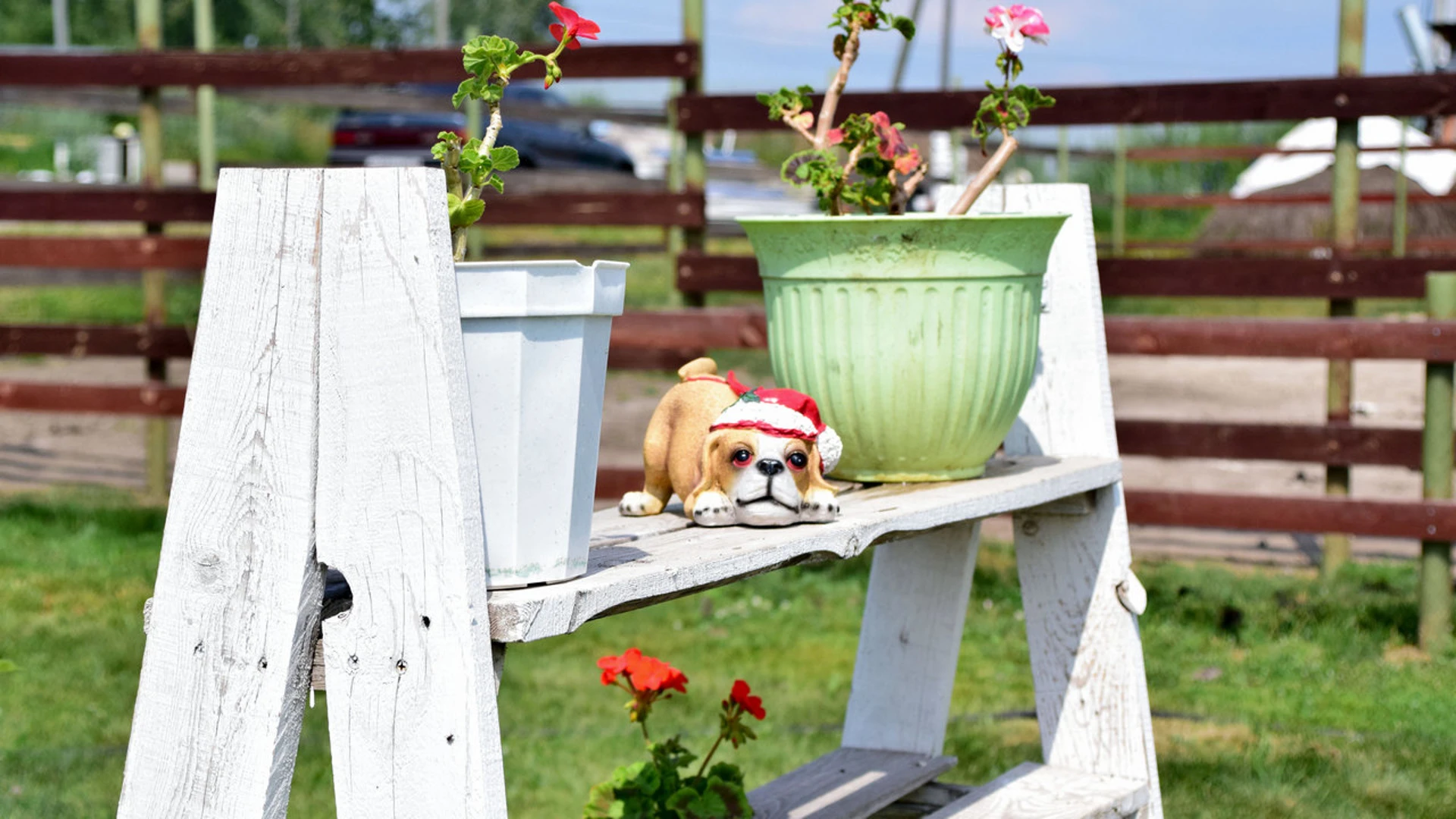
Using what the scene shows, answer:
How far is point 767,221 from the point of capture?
170 cm

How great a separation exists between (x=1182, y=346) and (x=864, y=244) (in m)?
2.25

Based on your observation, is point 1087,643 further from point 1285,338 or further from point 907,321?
point 1285,338

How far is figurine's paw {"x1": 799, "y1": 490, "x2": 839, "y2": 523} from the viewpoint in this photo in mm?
1426

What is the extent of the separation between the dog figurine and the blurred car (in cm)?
818

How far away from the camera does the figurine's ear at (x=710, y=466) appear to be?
144 centimetres

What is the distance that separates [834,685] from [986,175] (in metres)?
1.64

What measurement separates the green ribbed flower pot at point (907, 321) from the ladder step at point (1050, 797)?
0.45 metres

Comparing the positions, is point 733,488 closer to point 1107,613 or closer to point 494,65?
point 494,65

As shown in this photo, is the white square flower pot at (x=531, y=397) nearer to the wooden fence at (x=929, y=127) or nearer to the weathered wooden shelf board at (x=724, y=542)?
the weathered wooden shelf board at (x=724, y=542)

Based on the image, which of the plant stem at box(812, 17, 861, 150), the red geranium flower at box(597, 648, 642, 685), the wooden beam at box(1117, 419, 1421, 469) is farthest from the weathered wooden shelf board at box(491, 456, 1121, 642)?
the wooden beam at box(1117, 419, 1421, 469)

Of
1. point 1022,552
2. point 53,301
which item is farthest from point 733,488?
point 53,301

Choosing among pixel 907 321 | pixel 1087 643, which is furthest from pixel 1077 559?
pixel 907 321

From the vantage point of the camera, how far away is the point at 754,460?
4.66ft

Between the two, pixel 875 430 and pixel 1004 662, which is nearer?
pixel 875 430
